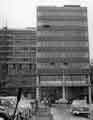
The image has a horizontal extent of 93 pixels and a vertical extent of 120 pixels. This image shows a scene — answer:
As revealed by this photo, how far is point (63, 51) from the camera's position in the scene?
47250mm

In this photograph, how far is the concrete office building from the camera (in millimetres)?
46281

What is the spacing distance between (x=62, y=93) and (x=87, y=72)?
25.4ft

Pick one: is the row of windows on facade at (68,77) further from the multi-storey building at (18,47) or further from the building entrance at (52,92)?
the multi-storey building at (18,47)

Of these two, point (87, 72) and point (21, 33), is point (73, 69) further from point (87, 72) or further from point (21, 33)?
point (21, 33)

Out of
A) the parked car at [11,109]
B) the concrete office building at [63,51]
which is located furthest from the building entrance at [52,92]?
the parked car at [11,109]

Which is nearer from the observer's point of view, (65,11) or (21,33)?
(65,11)

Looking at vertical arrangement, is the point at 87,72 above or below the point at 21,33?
below

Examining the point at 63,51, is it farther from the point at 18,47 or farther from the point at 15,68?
the point at 15,68

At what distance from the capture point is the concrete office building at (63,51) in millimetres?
46281

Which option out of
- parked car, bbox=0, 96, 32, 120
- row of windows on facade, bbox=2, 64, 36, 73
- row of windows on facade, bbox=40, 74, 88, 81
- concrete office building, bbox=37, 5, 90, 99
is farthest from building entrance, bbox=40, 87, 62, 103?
parked car, bbox=0, 96, 32, 120

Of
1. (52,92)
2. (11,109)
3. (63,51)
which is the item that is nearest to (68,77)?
(52,92)

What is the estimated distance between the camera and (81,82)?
46.4 metres

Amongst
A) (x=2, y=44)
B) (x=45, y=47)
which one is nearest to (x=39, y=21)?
(x=45, y=47)

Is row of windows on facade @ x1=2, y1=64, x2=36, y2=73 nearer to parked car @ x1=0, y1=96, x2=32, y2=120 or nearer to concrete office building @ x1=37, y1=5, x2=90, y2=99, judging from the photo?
parked car @ x1=0, y1=96, x2=32, y2=120
